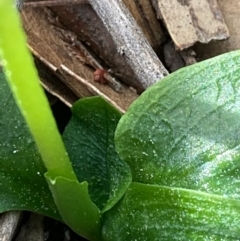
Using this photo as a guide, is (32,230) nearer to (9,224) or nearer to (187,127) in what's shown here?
(9,224)

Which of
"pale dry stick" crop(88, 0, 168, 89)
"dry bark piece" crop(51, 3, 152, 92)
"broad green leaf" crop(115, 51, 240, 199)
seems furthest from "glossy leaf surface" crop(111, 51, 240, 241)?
"dry bark piece" crop(51, 3, 152, 92)

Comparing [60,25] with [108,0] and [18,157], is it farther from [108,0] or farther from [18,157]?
[18,157]

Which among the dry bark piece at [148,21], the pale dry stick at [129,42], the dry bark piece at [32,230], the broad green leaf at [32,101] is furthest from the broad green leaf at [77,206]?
the dry bark piece at [148,21]

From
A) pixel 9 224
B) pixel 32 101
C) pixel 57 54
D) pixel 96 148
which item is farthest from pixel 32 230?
pixel 32 101

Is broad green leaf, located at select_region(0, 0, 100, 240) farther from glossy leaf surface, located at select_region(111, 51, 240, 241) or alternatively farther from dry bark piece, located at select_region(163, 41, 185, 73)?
dry bark piece, located at select_region(163, 41, 185, 73)

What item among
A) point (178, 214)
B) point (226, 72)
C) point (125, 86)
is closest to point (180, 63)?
point (125, 86)

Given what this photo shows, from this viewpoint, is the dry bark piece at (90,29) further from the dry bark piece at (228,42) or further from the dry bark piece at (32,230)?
the dry bark piece at (32,230)
